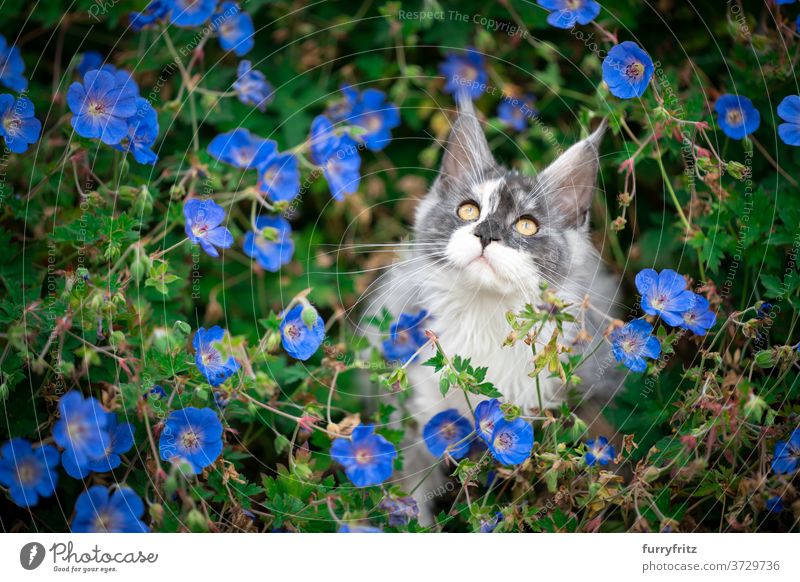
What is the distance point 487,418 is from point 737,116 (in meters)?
1.19

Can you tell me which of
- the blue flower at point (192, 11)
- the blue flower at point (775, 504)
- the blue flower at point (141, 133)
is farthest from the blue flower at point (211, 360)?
the blue flower at point (775, 504)

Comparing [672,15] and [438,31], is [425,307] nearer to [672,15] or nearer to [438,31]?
[438,31]

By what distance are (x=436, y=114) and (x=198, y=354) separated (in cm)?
166

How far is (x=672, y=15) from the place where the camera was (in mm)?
Answer: 2865

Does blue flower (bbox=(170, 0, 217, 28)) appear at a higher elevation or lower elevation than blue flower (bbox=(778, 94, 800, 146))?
higher

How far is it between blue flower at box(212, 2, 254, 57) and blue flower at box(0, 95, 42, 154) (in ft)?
2.51

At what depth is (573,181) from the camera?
215 centimetres

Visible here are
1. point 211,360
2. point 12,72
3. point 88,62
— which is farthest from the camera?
point 88,62

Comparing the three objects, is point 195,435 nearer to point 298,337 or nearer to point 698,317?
point 298,337

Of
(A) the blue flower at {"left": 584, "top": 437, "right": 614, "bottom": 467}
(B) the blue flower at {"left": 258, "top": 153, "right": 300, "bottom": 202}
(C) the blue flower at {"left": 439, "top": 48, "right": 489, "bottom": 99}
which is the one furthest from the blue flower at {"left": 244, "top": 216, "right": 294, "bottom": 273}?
(A) the blue flower at {"left": 584, "top": 437, "right": 614, "bottom": 467}

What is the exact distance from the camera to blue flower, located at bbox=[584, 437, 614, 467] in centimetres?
188

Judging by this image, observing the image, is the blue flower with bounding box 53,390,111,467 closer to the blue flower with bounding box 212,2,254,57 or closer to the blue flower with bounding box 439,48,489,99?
the blue flower with bounding box 212,2,254,57

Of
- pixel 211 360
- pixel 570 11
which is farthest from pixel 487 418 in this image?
pixel 570 11

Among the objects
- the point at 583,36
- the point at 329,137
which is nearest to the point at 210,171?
the point at 329,137
